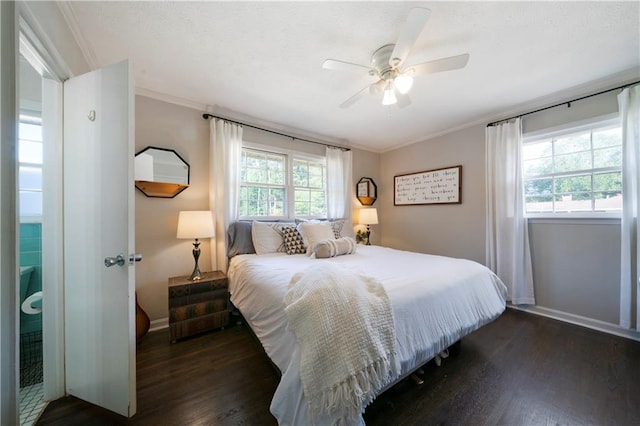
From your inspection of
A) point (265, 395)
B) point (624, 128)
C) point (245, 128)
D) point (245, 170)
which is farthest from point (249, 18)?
point (624, 128)

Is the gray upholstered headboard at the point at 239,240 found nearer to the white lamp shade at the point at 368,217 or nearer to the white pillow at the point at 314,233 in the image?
the white pillow at the point at 314,233

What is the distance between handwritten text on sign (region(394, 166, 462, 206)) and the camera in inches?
130

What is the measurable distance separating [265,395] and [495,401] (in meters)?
1.46

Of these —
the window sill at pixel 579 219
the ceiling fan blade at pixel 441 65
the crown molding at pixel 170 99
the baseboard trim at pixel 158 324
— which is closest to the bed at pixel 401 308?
the baseboard trim at pixel 158 324

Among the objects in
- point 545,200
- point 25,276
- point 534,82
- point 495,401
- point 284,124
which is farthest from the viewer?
point 284,124

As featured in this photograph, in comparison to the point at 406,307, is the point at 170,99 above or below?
above

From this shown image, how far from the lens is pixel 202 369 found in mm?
1691

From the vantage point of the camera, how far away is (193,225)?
2.23m

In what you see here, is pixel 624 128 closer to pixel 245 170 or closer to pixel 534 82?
pixel 534 82

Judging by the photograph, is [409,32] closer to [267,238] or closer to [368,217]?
[267,238]

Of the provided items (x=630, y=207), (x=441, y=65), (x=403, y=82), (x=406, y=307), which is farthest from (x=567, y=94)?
(x=406, y=307)

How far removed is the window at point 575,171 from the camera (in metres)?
2.21

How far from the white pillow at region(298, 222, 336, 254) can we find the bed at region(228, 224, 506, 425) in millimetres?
633

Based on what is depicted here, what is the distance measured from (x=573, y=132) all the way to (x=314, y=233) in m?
3.07
